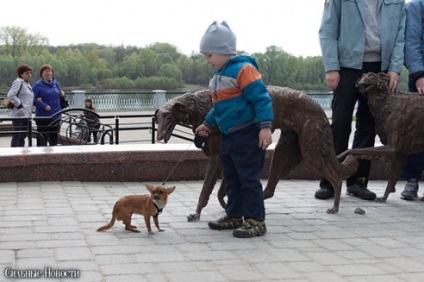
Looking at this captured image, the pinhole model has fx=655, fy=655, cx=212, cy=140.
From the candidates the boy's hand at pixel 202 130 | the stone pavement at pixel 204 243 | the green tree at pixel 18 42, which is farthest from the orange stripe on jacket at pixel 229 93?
the green tree at pixel 18 42

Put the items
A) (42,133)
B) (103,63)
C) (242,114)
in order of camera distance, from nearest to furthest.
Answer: (242,114)
(42,133)
(103,63)

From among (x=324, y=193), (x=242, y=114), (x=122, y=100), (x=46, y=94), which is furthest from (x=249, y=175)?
(x=122, y=100)

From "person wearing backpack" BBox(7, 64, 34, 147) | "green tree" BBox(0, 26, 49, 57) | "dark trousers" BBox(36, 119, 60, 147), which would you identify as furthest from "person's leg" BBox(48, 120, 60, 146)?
"green tree" BBox(0, 26, 49, 57)

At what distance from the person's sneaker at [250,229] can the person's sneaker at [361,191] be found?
2.06 metres

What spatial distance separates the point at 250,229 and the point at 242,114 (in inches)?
34.6

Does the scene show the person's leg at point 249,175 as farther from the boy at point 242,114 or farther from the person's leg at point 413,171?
the person's leg at point 413,171

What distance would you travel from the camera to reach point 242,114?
16.1ft

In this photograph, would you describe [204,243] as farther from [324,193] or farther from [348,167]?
[324,193]

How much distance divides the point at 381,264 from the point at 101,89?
1435 centimetres

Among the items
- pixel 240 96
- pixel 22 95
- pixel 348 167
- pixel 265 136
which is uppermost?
pixel 240 96

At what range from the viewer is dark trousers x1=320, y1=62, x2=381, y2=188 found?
6.62 metres

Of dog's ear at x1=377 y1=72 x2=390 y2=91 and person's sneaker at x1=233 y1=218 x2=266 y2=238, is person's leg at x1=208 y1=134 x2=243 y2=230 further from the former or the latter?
dog's ear at x1=377 y1=72 x2=390 y2=91

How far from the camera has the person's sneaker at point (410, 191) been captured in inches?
273

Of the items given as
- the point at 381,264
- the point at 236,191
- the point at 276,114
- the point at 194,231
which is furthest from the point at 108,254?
the point at 276,114
